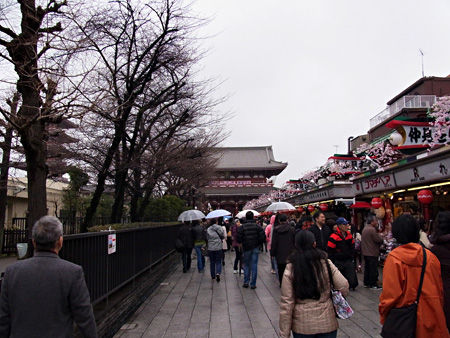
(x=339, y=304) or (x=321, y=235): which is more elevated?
(x=321, y=235)

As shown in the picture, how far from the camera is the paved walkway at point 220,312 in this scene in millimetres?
5902

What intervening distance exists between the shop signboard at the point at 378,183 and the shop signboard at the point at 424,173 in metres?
0.41

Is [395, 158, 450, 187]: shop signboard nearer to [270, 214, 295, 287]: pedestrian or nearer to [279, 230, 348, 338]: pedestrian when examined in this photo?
[270, 214, 295, 287]: pedestrian

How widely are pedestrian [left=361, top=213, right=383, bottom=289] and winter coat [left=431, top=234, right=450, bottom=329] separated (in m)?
5.13

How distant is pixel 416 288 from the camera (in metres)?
3.10

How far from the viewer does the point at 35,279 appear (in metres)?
2.71

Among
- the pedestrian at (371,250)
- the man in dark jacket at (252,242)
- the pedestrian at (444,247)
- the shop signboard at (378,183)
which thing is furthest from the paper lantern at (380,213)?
the pedestrian at (444,247)

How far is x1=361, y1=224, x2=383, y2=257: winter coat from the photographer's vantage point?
864 cm

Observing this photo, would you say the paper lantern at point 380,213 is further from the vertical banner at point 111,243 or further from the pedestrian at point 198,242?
the vertical banner at point 111,243

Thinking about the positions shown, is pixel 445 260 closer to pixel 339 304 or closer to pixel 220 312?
pixel 339 304

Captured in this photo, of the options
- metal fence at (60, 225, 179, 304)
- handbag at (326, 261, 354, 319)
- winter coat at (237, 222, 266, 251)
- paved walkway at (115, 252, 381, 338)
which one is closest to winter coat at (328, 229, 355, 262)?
paved walkway at (115, 252, 381, 338)

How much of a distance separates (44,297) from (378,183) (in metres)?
10.5

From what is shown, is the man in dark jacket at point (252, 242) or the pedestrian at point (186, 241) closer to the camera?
the man in dark jacket at point (252, 242)

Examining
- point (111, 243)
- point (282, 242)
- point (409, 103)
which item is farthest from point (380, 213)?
point (409, 103)
